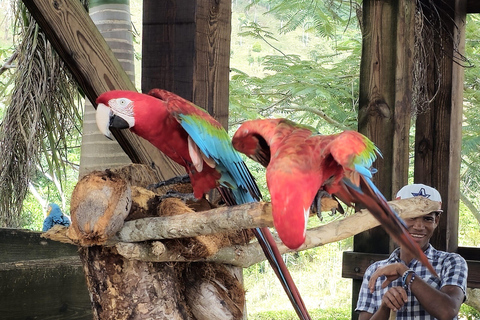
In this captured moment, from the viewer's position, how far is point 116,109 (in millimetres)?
1247

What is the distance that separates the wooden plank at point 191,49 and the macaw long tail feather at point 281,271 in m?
0.53

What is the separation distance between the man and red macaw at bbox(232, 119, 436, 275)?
68cm

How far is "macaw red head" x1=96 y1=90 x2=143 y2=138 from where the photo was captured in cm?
124

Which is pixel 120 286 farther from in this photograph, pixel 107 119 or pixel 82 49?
pixel 82 49

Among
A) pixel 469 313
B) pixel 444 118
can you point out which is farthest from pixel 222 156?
pixel 469 313

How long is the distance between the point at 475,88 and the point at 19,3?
3471 millimetres

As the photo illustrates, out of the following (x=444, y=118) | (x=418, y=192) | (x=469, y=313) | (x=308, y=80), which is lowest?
(x=469, y=313)

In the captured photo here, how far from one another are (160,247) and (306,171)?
1.13 ft

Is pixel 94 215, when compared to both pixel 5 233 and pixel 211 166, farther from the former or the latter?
pixel 5 233

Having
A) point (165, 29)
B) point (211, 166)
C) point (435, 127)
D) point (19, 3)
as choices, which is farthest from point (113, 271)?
point (435, 127)

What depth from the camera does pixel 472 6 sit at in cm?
247

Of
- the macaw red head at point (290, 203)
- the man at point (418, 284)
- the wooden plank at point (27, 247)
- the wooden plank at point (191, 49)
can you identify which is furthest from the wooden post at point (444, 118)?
the macaw red head at point (290, 203)

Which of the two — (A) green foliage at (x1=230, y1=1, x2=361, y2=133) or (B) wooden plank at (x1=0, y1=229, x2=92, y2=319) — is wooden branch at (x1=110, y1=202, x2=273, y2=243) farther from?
(A) green foliage at (x1=230, y1=1, x2=361, y2=133)

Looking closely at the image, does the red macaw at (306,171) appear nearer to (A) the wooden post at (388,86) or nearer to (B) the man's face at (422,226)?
(B) the man's face at (422,226)
